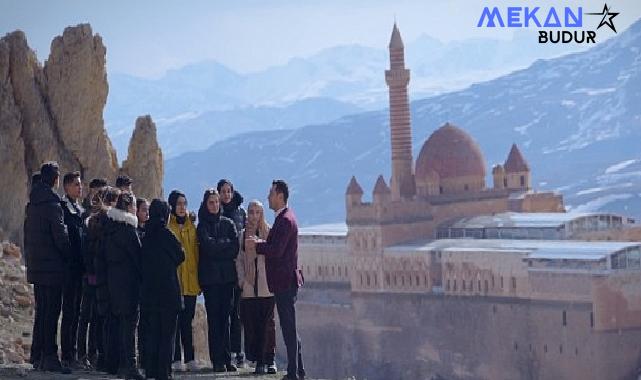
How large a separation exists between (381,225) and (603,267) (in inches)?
413

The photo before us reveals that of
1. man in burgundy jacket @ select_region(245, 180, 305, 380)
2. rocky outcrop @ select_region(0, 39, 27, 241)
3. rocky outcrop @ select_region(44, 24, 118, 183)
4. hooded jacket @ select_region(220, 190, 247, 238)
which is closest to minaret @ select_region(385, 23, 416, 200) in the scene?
rocky outcrop @ select_region(44, 24, 118, 183)

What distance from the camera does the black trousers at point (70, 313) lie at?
15.5m

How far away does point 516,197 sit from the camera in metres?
62.8

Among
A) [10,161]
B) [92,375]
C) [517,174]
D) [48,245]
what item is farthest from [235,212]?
[517,174]

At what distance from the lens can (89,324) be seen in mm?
16453

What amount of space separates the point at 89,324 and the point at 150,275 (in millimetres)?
2204

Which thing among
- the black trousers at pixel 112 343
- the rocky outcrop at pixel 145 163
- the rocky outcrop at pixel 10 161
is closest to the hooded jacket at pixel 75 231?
the black trousers at pixel 112 343

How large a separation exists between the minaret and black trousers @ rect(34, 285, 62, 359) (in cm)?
4358

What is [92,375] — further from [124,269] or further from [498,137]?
[498,137]

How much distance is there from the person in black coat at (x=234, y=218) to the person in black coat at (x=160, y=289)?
4.75ft

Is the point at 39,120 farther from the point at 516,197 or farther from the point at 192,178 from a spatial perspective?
the point at 192,178

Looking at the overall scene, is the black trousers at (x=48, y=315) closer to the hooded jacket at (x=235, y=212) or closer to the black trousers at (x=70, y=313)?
the black trousers at (x=70, y=313)

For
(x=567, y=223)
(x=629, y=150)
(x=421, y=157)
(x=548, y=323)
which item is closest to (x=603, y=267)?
(x=548, y=323)

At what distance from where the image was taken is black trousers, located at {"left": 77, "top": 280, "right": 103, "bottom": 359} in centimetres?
1576
